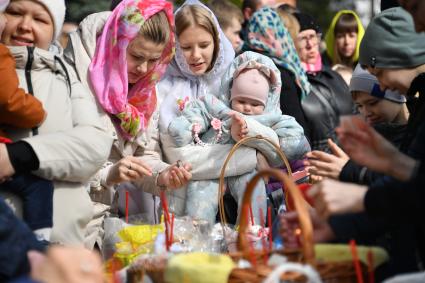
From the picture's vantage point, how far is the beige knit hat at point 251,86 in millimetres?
5078

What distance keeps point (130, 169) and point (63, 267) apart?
1784 millimetres

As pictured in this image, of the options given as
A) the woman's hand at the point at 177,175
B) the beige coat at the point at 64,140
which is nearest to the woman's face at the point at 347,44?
the woman's hand at the point at 177,175

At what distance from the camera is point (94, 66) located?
4734 mm

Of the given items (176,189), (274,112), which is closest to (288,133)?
(274,112)

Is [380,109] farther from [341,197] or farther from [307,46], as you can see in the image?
[307,46]

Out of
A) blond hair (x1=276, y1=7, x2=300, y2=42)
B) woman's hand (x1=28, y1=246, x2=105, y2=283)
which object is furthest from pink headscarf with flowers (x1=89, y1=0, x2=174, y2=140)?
blond hair (x1=276, y1=7, x2=300, y2=42)

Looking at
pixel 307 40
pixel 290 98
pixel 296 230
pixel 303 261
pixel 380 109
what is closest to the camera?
pixel 303 261

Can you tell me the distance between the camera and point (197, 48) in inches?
209

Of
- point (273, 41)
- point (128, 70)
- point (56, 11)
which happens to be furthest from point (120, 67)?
point (273, 41)

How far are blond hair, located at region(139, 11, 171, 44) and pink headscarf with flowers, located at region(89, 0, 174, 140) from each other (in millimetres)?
27

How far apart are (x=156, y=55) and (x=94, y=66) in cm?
36

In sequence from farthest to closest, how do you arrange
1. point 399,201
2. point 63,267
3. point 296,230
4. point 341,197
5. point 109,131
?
point 109,131 → point 296,230 → point 341,197 → point 399,201 → point 63,267

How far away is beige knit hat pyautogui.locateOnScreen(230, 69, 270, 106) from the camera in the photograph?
5078mm

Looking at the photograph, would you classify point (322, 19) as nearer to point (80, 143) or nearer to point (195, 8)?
point (195, 8)
